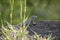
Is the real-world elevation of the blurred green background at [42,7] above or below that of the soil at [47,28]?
below

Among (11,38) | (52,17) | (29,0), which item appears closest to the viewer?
(11,38)

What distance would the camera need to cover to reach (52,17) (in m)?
4.25

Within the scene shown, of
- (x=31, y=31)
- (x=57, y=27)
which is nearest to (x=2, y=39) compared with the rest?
(x=31, y=31)

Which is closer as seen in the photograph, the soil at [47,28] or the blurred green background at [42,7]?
the soil at [47,28]

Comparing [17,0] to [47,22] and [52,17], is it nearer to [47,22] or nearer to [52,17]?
[52,17]

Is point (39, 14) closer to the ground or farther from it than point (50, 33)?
closer to the ground

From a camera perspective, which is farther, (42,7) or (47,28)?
(42,7)

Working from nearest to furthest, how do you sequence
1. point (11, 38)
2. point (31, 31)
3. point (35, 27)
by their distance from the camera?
1. point (11, 38)
2. point (31, 31)
3. point (35, 27)

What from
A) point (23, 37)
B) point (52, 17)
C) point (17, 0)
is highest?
point (23, 37)

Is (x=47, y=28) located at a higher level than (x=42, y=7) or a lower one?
higher

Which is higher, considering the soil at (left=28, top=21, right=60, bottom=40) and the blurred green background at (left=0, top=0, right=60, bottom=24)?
the soil at (left=28, top=21, right=60, bottom=40)

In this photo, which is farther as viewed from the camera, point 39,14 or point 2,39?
point 39,14

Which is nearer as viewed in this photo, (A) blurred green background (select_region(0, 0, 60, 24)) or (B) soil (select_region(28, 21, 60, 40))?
(B) soil (select_region(28, 21, 60, 40))

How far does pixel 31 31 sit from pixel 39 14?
→ 72.8 inches
